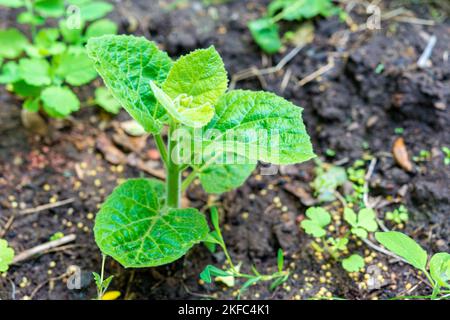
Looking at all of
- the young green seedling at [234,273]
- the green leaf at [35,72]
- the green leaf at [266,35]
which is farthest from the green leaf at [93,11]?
the young green seedling at [234,273]

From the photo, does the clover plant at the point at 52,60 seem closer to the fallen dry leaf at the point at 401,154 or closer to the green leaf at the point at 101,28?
the green leaf at the point at 101,28

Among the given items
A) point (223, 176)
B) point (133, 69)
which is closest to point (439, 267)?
point (223, 176)

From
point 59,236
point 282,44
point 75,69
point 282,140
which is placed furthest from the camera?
point 282,44

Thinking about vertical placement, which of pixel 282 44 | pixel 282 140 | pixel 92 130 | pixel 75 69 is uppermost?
pixel 282 44
